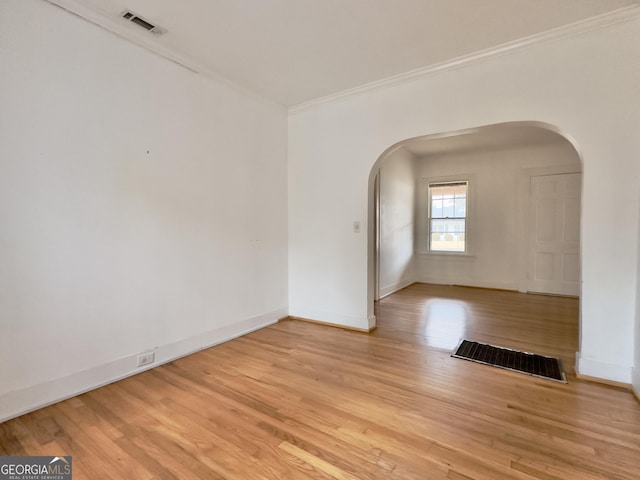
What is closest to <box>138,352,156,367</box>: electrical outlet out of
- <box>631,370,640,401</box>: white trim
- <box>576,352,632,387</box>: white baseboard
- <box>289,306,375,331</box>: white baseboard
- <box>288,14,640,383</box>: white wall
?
<box>289,306,375,331</box>: white baseboard

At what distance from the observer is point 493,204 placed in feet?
19.5

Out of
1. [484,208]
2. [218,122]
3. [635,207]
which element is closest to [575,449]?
[635,207]

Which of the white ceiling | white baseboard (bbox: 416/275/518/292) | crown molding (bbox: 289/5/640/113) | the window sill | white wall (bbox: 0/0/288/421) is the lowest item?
white baseboard (bbox: 416/275/518/292)

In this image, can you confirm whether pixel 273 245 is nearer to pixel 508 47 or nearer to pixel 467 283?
pixel 508 47

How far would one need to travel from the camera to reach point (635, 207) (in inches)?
89.6

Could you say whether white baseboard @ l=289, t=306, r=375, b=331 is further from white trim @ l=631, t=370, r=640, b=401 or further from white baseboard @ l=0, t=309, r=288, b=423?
white trim @ l=631, t=370, r=640, b=401

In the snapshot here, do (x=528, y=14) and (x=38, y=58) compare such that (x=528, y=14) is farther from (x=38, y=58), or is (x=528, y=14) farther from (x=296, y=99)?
(x=38, y=58)

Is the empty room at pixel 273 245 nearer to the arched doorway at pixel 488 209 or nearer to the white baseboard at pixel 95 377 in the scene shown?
the white baseboard at pixel 95 377

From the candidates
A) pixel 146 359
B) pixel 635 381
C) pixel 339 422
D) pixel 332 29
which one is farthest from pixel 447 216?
pixel 146 359

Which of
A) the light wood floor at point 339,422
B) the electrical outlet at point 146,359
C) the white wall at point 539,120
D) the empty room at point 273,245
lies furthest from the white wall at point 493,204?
the electrical outlet at point 146,359

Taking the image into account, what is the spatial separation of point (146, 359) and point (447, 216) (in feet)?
19.7

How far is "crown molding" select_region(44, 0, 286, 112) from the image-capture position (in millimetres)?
2156

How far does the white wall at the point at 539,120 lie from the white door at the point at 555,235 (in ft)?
11.5

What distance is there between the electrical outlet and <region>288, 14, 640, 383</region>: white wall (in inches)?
77.7
